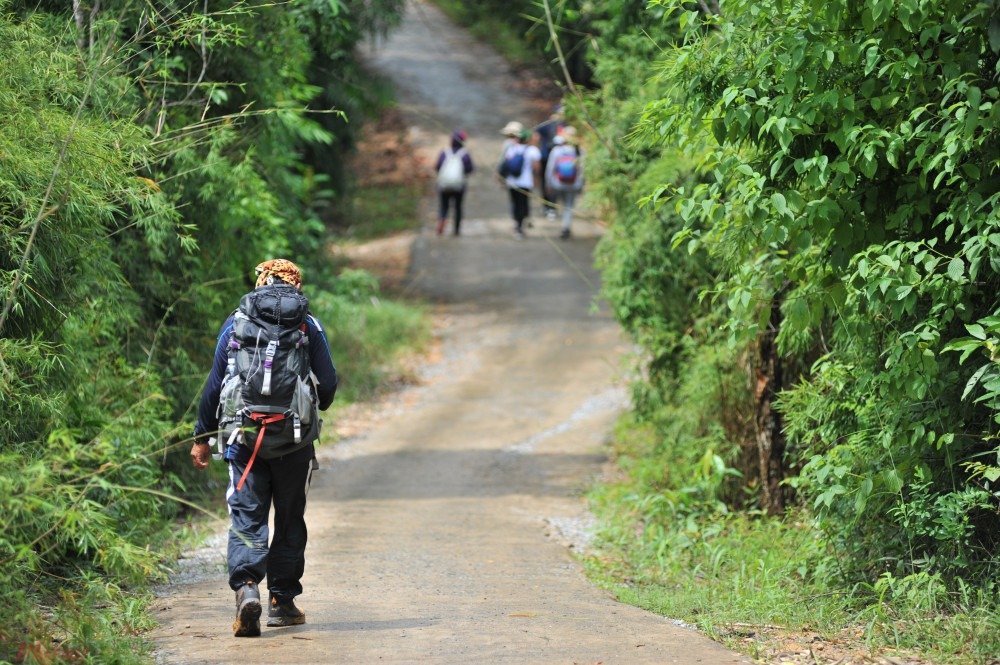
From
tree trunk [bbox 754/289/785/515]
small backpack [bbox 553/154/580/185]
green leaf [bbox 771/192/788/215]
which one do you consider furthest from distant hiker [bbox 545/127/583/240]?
green leaf [bbox 771/192/788/215]

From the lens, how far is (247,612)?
240 inches

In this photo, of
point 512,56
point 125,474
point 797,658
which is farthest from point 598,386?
point 512,56

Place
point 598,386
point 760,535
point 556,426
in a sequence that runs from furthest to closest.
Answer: point 598,386
point 556,426
point 760,535

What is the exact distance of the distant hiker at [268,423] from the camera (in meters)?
6.23

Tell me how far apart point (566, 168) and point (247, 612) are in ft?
55.0

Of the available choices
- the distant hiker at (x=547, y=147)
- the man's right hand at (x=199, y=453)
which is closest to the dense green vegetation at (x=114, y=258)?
the man's right hand at (x=199, y=453)

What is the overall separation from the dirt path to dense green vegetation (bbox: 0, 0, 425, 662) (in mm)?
707

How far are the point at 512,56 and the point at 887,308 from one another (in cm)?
3316

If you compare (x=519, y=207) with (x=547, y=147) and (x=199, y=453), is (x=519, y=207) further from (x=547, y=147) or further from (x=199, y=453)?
(x=199, y=453)

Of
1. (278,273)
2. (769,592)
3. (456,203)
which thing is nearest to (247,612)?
(278,273)

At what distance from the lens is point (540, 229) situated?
24766 millimetres

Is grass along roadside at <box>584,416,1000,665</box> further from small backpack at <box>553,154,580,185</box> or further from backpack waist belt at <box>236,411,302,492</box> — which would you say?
small backpack at <box>553,154,580,185</box>

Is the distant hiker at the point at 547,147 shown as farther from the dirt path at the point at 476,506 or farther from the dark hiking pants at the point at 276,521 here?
the dark hiking pants at the point at 276,521

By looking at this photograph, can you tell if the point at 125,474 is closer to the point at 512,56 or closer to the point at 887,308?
the point at 887,308
